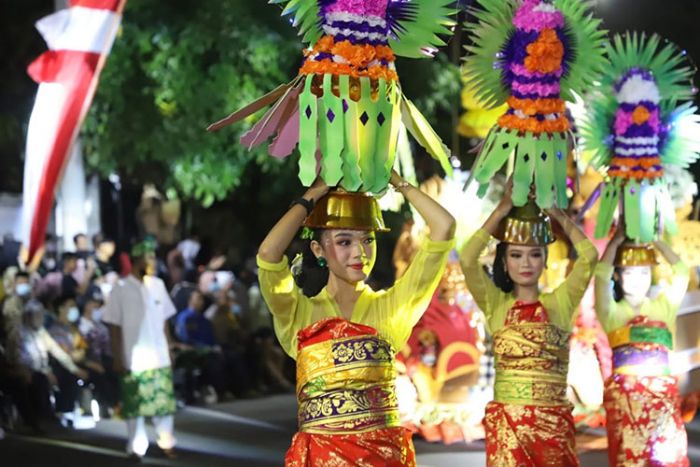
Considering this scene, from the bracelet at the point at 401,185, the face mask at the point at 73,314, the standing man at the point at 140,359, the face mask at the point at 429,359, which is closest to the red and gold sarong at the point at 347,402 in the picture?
the bracelet at the point at 401,185

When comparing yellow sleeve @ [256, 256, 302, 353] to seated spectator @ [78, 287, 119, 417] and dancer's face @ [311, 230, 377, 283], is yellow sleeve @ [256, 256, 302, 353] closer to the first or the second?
dancer's face @ [311, 230, 377, 283]

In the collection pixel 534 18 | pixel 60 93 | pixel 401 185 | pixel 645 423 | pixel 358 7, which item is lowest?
pixel 645 423

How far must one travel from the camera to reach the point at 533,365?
6051mm

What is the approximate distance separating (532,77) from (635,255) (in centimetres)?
141

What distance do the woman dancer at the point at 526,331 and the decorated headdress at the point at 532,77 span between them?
5.9 inches

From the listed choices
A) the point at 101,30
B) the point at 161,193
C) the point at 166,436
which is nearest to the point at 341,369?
the point at 101,30

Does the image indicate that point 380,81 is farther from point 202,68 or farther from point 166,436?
point 202,68

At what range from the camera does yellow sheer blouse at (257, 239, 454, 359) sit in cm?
492

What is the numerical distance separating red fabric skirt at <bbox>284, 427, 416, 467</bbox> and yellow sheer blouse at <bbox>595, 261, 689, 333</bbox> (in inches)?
105

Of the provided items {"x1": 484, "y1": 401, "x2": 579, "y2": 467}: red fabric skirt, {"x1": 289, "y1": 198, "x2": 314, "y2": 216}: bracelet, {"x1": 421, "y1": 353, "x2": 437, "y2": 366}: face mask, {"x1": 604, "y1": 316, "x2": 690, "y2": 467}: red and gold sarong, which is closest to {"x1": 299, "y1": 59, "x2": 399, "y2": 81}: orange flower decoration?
{"x1": 289, "y1": 198, "x2": 314, "y2": 216}: bracelet

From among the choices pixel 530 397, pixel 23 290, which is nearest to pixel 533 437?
pixel 530 397

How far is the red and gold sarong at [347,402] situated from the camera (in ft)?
15.7

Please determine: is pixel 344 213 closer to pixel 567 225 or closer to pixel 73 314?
pixel 567 225

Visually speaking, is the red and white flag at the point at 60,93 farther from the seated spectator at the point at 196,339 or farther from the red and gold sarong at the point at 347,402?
the seated spectator at the point at 196,339
